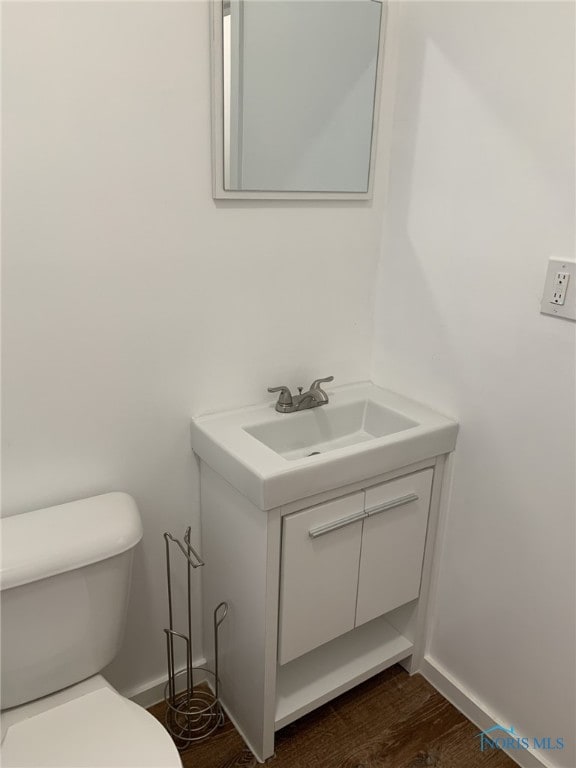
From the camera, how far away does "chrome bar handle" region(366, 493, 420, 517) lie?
4.93 feet

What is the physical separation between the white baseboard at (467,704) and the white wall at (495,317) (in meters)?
0.02

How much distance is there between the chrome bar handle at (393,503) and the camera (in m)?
1.50

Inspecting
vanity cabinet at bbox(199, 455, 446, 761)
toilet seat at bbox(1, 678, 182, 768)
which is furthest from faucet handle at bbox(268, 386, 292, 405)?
toilet seat at bbox(1, 678, 182, 768)

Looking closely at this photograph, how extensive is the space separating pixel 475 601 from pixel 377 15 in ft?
5.25

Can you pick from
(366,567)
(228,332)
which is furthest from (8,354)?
(366,567)

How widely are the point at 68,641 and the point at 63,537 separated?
24cm

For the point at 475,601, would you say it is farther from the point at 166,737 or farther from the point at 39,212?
the point at 39,212

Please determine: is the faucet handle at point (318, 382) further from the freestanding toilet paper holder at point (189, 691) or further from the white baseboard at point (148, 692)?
the white baseboard at point (148, 692)

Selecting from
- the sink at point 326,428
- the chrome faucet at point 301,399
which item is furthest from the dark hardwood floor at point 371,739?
the chrome faucet at point 301,399

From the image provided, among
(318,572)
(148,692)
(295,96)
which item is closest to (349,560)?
(318,572)

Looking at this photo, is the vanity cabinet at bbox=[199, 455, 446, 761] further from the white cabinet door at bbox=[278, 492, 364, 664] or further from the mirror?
the mirror

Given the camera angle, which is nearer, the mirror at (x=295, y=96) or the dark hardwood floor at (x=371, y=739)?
the mirror at (x=295, y=96)

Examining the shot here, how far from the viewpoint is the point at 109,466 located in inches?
57.3

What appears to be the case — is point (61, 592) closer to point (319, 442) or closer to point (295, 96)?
point (319, 442)
